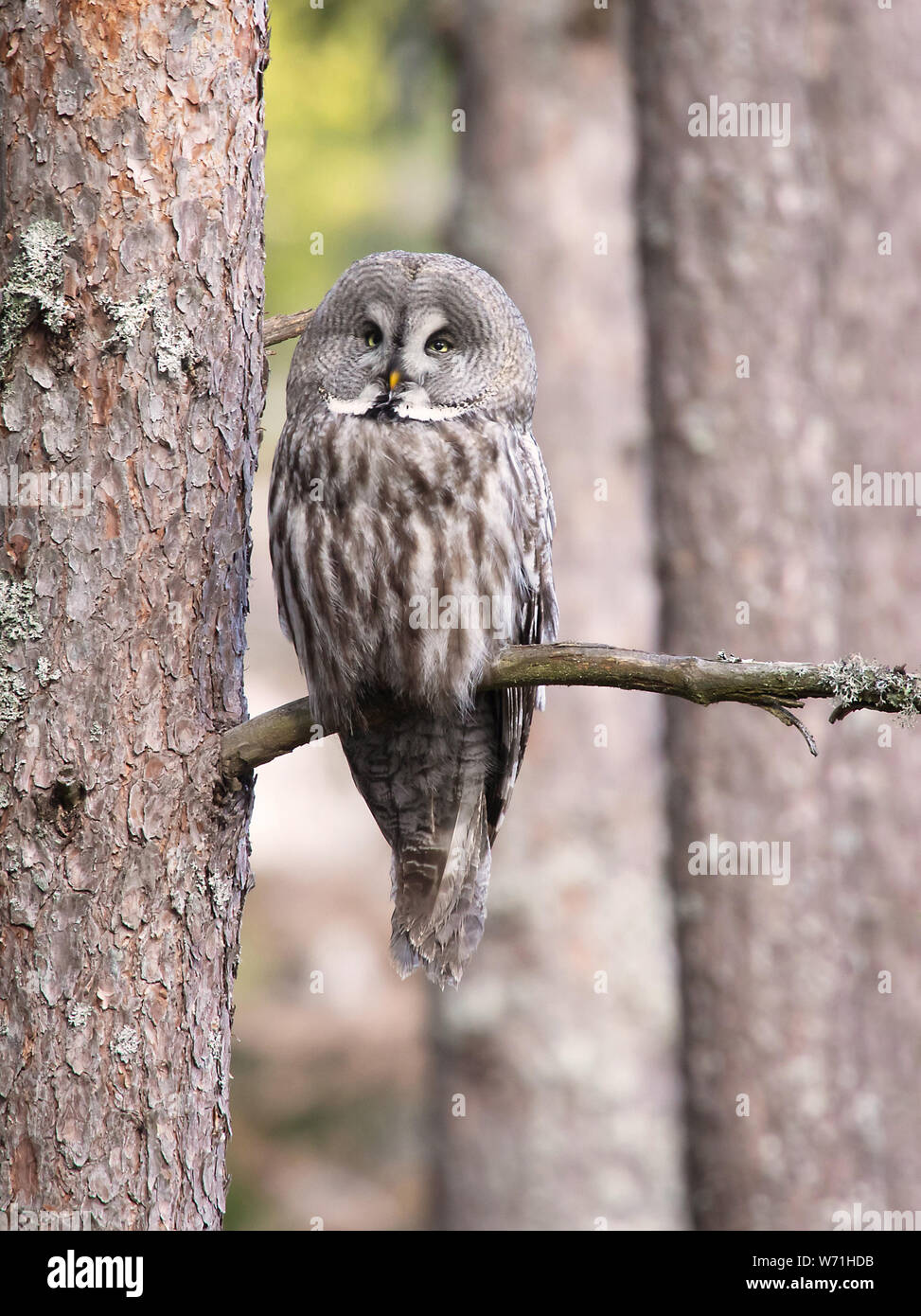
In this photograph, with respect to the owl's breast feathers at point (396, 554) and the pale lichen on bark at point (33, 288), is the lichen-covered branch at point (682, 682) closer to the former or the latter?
the owl's breast feathers at point (396, 554)

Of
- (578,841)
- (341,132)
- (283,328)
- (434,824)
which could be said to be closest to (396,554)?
(283,328)

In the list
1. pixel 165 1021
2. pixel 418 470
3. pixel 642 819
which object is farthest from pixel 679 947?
pixel 165 1021

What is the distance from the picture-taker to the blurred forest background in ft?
19.2

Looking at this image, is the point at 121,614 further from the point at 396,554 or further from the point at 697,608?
the point at 697,608

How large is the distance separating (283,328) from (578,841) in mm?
3302

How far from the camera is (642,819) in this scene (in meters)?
6.19

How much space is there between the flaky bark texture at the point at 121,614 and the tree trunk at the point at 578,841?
3459 millimetres

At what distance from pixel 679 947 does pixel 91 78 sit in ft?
14.2

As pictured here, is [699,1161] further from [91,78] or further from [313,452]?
[91,78]

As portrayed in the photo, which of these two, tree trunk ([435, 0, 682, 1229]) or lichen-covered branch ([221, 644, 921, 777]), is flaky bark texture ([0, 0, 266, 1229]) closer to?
lichen-covered branch ([221, 644, 921, 777])

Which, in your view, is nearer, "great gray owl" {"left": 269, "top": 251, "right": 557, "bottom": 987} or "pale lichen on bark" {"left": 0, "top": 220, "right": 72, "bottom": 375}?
"pale lichen on bark" {"left": 0, "top": 220, "right": 72, "bottom": 375}

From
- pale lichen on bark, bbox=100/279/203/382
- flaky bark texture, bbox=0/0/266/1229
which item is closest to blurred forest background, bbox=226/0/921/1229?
flaky bark texture, bbox=0/0/266/1229

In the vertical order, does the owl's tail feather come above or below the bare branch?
below

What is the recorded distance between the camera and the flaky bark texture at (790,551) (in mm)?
5809
